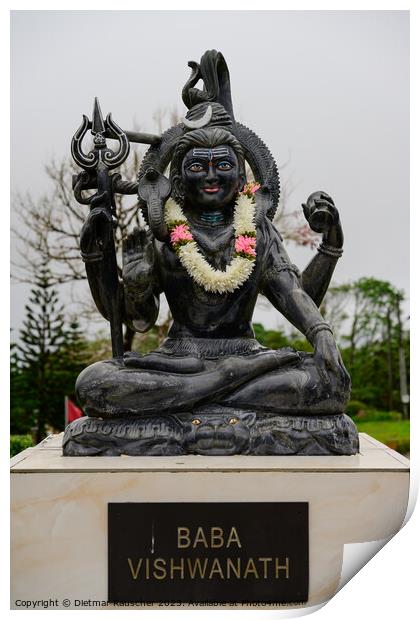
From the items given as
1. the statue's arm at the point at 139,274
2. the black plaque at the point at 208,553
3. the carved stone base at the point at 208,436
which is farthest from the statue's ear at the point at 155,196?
the black plaque at the point at 208,553

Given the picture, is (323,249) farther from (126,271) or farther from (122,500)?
(122,500)

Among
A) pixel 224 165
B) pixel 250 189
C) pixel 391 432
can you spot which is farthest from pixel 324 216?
pixel 391 432

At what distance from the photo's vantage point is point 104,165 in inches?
196

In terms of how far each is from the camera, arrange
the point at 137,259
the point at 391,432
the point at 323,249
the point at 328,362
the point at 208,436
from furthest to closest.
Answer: the point at 391,432 < the point at 323,249 < the point at 137,259 < the point at 328,362 < the point at 208,436

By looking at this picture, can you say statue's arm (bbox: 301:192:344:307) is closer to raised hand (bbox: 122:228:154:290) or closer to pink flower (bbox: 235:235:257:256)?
pink flower (bbox: 235:235:257:256)

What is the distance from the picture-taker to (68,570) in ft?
13.1

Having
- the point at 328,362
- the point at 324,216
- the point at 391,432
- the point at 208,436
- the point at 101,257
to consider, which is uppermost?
the point at 324,216

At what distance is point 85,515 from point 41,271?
7173mm

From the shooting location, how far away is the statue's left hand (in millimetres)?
4648

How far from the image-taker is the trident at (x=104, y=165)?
4930 millimetres

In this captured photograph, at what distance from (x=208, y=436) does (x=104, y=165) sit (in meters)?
1.76

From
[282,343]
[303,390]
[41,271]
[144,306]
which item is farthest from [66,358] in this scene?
[303,390]

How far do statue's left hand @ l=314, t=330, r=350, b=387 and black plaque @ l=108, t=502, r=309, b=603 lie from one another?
3.02 feet

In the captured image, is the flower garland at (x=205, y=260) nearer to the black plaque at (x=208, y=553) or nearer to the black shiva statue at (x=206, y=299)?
the black shiva statue at (x=206, y=299)
